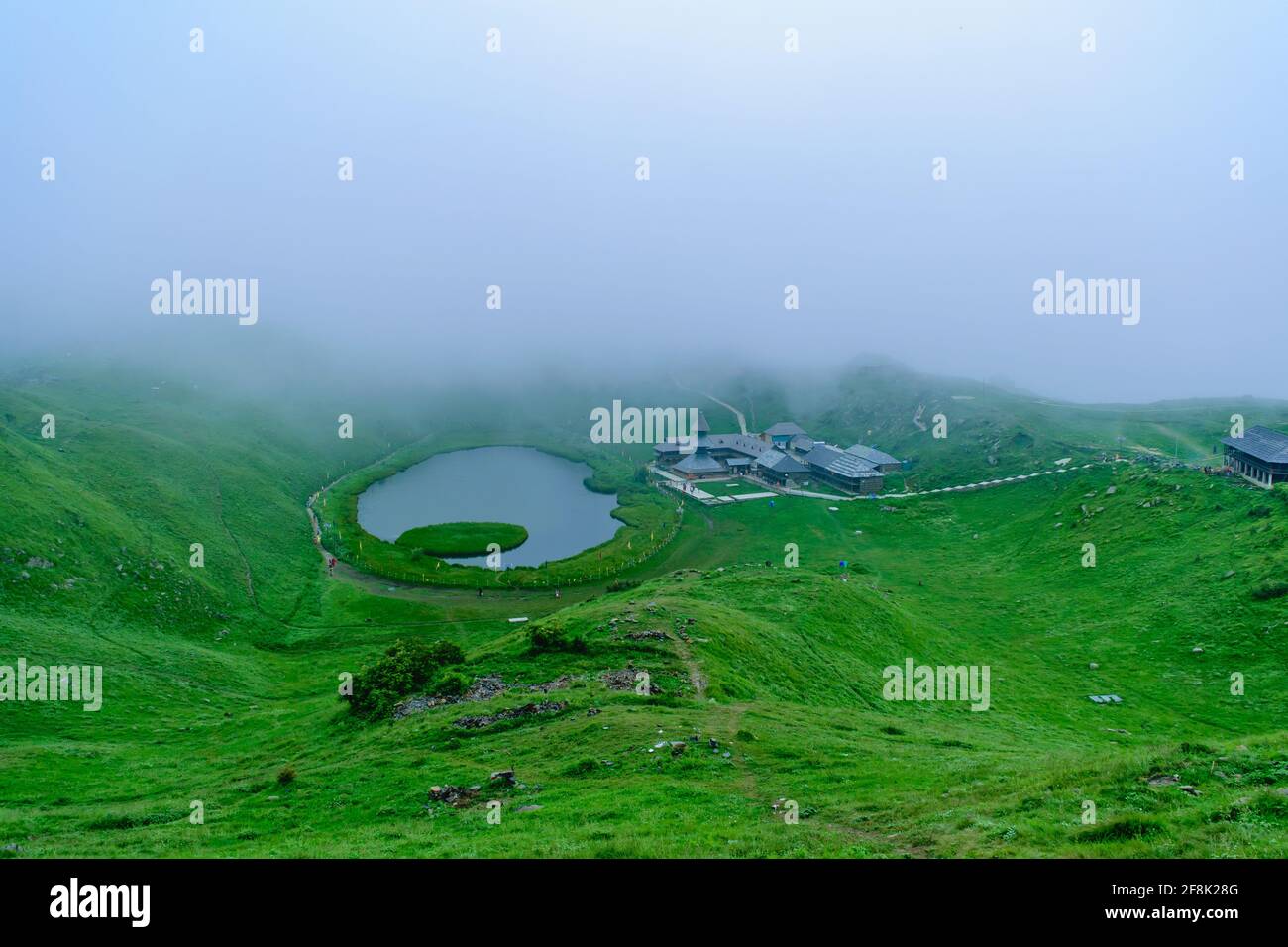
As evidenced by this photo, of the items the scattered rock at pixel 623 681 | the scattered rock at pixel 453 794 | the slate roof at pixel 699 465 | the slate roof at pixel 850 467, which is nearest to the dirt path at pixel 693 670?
the scattered rock at pixel 623 681

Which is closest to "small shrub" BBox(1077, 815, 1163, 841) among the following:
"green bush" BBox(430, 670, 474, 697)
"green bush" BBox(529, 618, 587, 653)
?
"green bush" BBox(529, 618, 587, 653)

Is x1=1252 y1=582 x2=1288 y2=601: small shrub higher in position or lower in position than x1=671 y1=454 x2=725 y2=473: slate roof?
lower

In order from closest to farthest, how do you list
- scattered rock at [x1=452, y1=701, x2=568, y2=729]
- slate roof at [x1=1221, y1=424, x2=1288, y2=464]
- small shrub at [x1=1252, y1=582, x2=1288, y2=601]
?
scattered rock at [x1=452, y1=701, x2=568, y2=729] < small shrub at [x1=1252, y1=582, x2=1288, y2=601] < slate roof at [x1=1221, y1=424, x2=1288, y2=464]

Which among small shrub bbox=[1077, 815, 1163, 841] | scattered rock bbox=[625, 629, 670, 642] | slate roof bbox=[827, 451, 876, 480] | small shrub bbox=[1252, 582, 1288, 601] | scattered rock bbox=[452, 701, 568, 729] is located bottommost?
scattered rock bbox=[452, 701, 568, 729]

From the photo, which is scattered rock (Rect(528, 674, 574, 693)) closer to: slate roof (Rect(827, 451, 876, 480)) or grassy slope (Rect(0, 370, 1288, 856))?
grassy slope (Rect(0, 370, 1288, 856))

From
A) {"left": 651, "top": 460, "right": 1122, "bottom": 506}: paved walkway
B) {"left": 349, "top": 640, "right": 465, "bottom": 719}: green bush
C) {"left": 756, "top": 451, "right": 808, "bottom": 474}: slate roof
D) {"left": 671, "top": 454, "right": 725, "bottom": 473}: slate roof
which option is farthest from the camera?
{"left": 671, "top": 454, "right": 725, "bottom": 473}: slate roof

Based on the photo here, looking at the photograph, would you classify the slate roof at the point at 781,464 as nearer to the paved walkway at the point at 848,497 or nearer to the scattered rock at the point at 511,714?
the paved walkway at the point at 848,497

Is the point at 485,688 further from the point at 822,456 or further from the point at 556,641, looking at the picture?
the point at 822,456
